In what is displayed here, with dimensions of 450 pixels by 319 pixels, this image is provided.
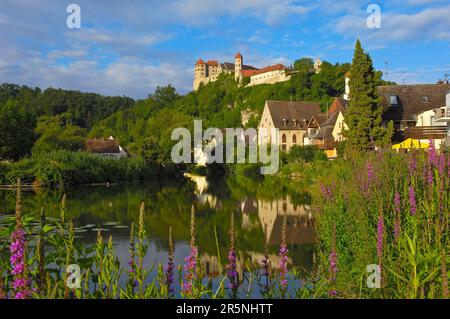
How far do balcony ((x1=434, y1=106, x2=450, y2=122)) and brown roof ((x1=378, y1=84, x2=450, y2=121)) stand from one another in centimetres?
627

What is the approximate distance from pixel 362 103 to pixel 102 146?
166ft

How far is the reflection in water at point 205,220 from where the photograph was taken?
45.3 ft

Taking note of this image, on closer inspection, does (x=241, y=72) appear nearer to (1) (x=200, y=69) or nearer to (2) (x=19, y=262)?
(1) (x=200, y=69)

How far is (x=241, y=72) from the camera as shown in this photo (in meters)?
139

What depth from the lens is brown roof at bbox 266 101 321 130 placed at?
77.1m

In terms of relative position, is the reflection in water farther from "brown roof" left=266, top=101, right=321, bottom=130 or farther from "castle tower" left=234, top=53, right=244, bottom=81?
"castle tower" left=234, top=53, right=244, bottom=81

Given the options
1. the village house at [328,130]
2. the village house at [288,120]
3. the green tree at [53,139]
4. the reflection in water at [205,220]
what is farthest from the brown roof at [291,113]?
the reflection in water at [205,220]

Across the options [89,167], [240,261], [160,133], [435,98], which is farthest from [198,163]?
[240,261]

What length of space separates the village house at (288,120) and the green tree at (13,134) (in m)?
37.8

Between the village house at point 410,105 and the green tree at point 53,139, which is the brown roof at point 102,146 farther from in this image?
the village house at point 410,105

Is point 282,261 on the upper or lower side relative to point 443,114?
lower

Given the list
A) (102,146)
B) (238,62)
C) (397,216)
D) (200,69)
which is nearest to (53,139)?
(102,146)

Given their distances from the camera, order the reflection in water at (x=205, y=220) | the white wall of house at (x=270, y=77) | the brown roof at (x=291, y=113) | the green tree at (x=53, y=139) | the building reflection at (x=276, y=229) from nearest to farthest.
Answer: the building reflection at (x=276, y=229)
the reflection in water at (x=205, y=220)
the green tree at (x=53, y=139)
the brown roof at (x=291, y=113)
the white wall of house at (x=270, y=77)
